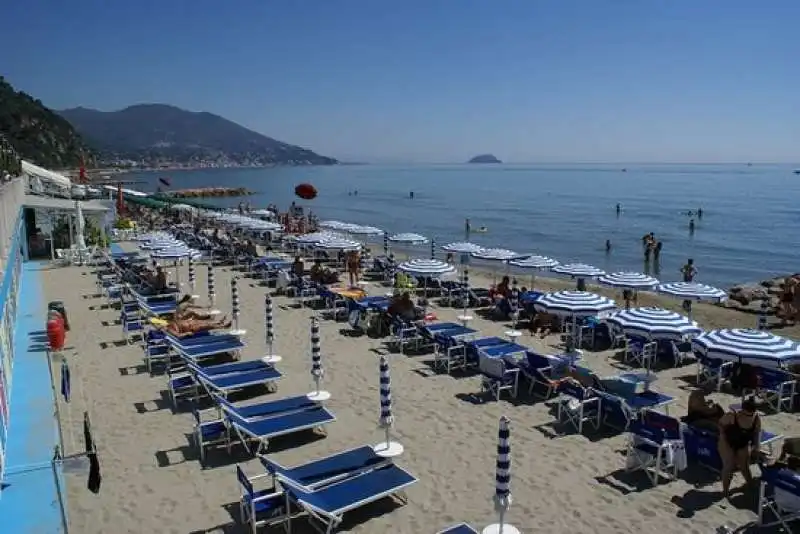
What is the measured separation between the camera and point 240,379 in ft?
32.1

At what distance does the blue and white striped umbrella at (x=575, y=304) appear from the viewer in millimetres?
11516

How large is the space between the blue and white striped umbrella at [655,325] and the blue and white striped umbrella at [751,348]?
58cm

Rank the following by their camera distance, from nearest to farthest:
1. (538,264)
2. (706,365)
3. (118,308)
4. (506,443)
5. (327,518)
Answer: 1. (506,443)
2. (327,518)
3. (706,365)
4. (118,308)
5. (538,264)

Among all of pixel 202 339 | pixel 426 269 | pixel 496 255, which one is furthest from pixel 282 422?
pixel 496 255

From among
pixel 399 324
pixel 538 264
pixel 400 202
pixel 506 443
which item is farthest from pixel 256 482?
pixel 400 202

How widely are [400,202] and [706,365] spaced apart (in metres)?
74.5

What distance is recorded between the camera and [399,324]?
12.9 m

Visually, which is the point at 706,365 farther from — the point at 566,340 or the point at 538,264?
the point at 538,264

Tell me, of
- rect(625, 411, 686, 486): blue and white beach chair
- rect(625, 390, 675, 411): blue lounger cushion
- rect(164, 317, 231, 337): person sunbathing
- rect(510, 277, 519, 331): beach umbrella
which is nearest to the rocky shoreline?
rect(510, 277, 519, 331): beach umbrella

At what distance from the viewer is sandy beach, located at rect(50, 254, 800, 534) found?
6562 millimetres

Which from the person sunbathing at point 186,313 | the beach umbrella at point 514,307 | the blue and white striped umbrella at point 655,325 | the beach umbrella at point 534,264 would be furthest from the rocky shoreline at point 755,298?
the person sunbathing at point 186,313

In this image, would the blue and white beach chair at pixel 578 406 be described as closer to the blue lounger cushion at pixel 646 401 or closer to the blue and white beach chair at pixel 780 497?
the blue lounger cushion at pixel 646 401

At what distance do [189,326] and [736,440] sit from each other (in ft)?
32.0

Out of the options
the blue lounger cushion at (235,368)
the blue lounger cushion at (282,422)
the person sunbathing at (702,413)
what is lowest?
the blue lounger cushion at (282,422)
